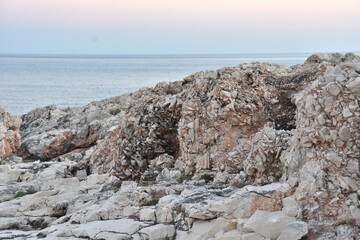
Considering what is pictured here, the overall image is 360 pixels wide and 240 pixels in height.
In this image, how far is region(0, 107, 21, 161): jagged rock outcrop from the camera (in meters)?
24.1

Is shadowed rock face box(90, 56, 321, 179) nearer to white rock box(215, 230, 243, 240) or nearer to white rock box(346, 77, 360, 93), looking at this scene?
white rock box(215, 230, 243, 240)

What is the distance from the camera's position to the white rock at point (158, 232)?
380 inches

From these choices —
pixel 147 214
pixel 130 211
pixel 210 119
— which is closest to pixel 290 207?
pixel 147 214

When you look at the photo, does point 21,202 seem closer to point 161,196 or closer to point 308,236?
point 161,196

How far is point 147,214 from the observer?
10.5m

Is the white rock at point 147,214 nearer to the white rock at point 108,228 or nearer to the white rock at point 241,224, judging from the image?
the white rock at point 108,228

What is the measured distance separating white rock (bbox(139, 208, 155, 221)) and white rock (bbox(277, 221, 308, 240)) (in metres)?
3.35

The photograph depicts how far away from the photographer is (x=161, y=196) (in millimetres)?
11742

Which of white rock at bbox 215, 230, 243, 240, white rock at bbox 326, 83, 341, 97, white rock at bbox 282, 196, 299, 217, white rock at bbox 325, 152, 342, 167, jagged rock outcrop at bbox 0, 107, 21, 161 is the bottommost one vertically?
jagged rock outcrop at bbox 0, 107, 21, 161

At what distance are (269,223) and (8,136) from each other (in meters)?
20.9

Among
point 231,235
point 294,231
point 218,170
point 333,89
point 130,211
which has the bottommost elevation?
point 130,211

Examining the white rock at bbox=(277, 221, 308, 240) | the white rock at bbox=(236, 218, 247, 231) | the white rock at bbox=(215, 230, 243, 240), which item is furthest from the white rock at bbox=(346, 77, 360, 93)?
the white rock at bbox=(215, 230, 243, 240)

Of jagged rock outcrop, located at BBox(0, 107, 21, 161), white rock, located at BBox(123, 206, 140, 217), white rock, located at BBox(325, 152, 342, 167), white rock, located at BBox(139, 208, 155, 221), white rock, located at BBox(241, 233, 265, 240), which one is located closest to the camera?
white rock, located at BBox(241, 233, 265, 240)

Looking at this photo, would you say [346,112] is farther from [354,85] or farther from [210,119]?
[210,119]
